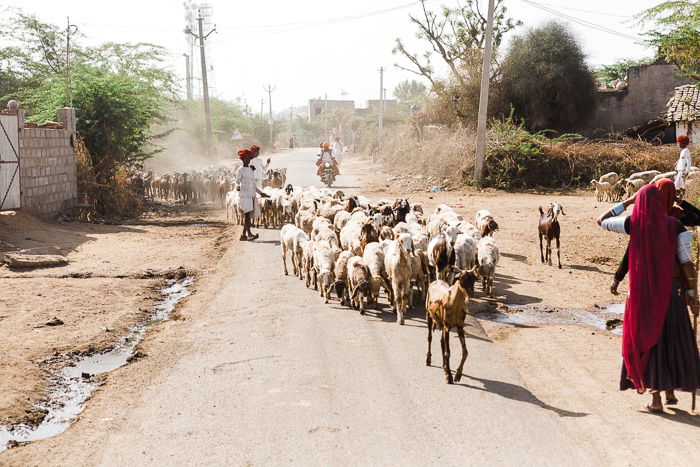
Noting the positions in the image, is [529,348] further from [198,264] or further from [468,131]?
[468,131]

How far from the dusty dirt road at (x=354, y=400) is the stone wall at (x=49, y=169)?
8078mm

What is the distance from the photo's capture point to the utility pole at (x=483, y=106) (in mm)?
21672

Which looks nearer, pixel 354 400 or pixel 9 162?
pixel 354 400

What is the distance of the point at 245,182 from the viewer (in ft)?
46.2

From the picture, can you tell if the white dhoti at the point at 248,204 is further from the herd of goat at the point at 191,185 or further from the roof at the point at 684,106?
the roof at the point at 684,106

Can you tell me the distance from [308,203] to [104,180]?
721 cm

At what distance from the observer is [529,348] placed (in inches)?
286

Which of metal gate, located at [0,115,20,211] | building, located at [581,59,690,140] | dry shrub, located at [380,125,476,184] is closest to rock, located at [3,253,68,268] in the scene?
metal gate, located at [0,115,20,211]

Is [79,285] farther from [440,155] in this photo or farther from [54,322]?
[440,155]

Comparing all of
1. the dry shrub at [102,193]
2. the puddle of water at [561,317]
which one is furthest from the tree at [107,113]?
the puddle of water at [561,317]

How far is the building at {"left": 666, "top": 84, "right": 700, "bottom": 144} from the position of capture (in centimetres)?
2383

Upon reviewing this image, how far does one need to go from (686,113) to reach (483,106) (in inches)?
294

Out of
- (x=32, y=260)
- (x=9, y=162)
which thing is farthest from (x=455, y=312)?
(x=9, y=162)

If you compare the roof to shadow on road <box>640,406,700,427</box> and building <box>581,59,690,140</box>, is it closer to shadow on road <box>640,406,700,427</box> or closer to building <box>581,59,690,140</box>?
building <box>581,59,690,140</box>
